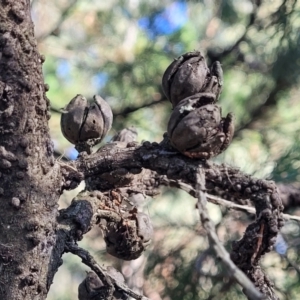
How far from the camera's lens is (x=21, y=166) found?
17.5 inches

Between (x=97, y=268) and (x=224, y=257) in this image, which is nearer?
(x=224, y=257)

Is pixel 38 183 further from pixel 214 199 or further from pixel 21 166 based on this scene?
pixel 214 199

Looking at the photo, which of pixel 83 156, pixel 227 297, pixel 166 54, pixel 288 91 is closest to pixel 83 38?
pixel 166 54

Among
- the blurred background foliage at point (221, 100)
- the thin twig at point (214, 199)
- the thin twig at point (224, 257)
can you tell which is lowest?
the thin twig at point (224, 257)

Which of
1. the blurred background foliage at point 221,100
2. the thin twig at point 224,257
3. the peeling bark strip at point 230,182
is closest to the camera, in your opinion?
the thin twig at point 224,257

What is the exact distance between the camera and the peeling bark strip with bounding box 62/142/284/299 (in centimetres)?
43

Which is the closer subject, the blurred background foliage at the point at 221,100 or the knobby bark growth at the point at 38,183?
the knobby bark growth at the point at 38,183

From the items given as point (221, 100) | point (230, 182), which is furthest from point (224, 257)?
point (221, 100)

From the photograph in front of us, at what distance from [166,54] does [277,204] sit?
1267 millimetres

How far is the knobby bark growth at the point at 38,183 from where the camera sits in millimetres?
434

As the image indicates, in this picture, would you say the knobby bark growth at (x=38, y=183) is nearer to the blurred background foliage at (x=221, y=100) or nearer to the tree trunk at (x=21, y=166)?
the tree trunk at (x=21, y=166)

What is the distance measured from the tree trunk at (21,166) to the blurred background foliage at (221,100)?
0.50 m

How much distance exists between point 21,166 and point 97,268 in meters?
0.11

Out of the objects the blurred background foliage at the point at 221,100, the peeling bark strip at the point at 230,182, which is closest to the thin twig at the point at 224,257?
the peeling bark strip at the point at 230,182
